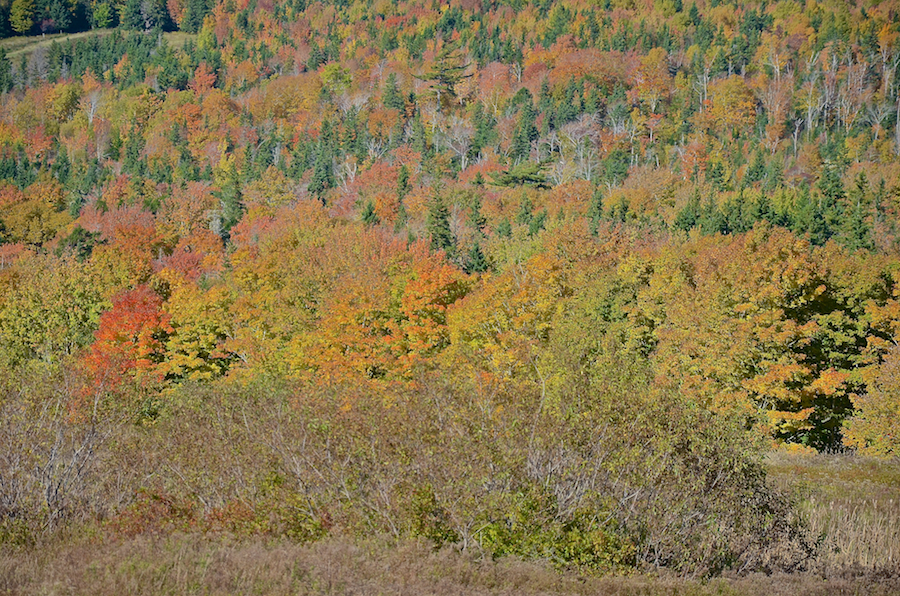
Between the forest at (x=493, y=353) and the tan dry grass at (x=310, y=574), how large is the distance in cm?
12

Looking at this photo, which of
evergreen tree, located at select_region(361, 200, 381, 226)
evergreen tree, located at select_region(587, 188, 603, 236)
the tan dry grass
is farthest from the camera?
evergreen tree, located at select_region(361, 200, 381, 226)

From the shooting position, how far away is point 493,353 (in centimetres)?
3938

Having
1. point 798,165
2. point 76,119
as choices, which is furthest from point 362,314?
point 76,119

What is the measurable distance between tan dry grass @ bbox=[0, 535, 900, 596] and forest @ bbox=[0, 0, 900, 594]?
0.39 feet

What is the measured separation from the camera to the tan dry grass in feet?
40.9

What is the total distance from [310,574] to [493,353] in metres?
26.6

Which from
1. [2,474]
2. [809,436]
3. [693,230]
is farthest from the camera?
[693,230]

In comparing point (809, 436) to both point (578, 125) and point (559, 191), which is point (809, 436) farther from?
point (578, 125)

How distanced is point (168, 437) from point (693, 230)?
220 feet

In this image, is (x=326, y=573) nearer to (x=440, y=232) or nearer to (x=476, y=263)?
(x=476, y=263)

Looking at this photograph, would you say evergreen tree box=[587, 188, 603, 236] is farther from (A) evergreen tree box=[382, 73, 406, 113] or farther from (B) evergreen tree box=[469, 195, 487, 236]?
(A) evergreen tree box=[382, 73, 406, 113]

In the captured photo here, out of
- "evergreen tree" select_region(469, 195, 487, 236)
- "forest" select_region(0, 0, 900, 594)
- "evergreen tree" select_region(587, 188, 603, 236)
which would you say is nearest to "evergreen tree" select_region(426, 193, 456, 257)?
"forest" select_region(0, 0, 900, 594)

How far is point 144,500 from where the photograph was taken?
16.1 metres

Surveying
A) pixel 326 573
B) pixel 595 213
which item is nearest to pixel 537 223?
pixel 595 213
